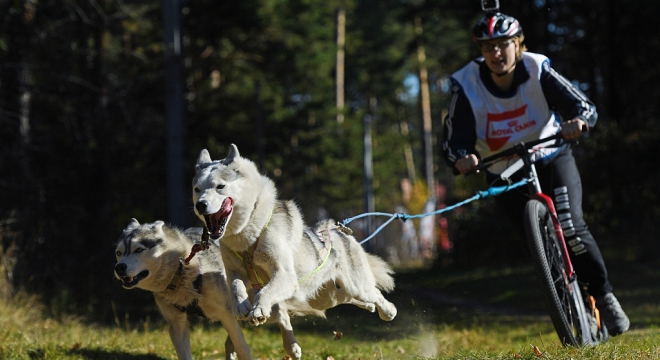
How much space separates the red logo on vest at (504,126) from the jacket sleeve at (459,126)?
0.39ft

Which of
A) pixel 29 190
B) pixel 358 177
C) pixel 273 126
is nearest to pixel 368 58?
pixel 358 177

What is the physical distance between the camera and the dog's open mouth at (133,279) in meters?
5.16

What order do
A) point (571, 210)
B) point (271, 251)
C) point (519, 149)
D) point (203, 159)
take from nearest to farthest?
point (271, 251)
point (203, 159)
point (519, 149)
point (571, 210)

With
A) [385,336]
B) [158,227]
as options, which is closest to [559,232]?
[385,336]

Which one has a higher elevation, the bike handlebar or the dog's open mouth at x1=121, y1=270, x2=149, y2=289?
the bike handlebar

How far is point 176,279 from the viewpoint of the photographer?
5.37 meters

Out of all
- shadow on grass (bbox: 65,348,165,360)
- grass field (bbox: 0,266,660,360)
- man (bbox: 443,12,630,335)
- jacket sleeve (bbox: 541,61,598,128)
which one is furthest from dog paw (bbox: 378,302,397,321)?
shadow on grass (bbox: 65,348,165,360)

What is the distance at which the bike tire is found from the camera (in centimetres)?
476

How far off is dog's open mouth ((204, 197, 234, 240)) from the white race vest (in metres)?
1.93

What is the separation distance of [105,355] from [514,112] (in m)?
3.62

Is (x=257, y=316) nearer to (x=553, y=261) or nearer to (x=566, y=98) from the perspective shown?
(x=553, y=261)

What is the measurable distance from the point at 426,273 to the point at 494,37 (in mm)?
12770

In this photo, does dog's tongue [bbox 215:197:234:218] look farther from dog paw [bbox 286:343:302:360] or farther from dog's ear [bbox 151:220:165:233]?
dog paw [bbox 286:343:302:360]

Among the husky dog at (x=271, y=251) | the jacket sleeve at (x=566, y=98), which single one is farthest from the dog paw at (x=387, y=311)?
the jacket sleeve at (x=566, y=98)
